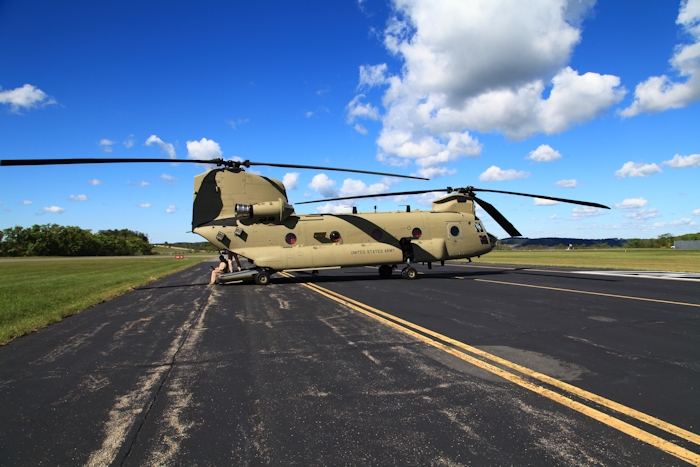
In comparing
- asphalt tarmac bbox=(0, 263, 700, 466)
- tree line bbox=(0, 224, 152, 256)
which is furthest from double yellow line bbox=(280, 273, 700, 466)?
tree line bbox=(0, 224, 152, 256)

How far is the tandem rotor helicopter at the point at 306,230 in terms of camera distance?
1688 centimetres

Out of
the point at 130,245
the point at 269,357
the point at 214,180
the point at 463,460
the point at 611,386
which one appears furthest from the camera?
the point at 130,245

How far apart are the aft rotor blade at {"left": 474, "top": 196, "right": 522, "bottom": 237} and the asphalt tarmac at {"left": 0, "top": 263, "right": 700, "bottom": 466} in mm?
10743

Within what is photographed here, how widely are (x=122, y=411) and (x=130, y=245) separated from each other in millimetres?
152323

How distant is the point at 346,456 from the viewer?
2955 mm

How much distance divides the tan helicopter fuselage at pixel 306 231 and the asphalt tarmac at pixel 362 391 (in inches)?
336

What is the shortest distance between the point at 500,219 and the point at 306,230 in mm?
10363

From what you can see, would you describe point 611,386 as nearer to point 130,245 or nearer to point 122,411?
point 122,411

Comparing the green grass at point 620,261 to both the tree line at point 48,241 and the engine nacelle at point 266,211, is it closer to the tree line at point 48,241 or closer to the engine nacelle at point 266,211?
the engine nacelle at point 266,211

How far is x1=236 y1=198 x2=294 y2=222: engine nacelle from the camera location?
55.1ft

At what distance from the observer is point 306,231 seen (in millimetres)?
17719

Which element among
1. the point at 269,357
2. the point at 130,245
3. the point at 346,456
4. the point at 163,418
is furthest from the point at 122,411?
the point at 130,245

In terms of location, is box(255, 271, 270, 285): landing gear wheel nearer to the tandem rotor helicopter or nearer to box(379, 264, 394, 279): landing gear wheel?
the tandem rotor helicopter

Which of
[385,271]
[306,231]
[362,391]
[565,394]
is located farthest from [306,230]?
[565,394]
